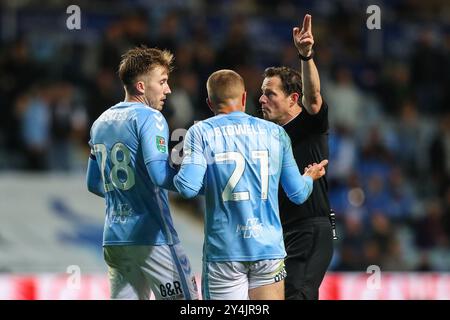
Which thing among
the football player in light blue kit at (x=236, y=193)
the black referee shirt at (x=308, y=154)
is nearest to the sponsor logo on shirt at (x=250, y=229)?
the football player in light blue kit at (x=236, y=193)

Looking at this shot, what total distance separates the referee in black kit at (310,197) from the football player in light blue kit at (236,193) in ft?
2.39

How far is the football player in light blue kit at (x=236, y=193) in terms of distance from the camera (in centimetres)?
673

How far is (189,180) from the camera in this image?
664 cm

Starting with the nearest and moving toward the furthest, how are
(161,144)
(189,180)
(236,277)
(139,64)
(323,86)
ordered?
(189,180) → (236,277) → (161,144) → (139,64) → (323,86)

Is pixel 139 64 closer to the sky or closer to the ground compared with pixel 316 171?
closer to the sky

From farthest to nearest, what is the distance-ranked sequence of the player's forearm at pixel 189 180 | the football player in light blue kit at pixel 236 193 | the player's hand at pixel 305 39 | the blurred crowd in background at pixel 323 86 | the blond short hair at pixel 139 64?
the blurred crowd in background at pixel 323 86 < the player's hand at pixel 305 39 < the blond short hair at pixel 139 64 < the football player in light blue kit at pixel 236 193 < the player's forearm at pixel 189 180

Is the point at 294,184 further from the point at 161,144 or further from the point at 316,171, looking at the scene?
the point at 161,144

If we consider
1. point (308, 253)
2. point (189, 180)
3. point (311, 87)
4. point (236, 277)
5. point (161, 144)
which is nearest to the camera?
point (189, 180)

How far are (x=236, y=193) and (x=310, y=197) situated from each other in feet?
3.77

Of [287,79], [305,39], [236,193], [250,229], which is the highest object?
[305,39]

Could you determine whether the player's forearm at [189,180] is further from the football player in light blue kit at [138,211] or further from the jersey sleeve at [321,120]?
the jersey sleeve at [321,120]

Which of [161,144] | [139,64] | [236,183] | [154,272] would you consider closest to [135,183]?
[161,144]

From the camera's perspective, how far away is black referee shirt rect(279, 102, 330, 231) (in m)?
7.70

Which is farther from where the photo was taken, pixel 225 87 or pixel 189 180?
pixel 225 87
